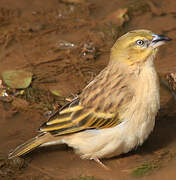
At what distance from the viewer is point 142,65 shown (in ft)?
21.3

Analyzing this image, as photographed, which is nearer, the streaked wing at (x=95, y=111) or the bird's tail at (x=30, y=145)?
the streaked wing at (x=95, y=111)

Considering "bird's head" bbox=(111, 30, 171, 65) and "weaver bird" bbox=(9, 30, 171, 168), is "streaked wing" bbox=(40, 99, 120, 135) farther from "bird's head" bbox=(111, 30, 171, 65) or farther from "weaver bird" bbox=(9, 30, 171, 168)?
"bird's head" bbox=(111, 30, 171, 65)

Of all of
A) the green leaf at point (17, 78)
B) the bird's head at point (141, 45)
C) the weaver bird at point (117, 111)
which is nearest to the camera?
the weaver bird at point (117, 111)

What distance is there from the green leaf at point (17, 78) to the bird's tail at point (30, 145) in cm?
160

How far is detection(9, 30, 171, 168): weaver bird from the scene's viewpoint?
6320 mm

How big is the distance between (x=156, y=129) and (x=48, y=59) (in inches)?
100

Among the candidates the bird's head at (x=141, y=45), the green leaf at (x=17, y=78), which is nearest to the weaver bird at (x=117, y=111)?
the bird's head at (x=141, y=45)

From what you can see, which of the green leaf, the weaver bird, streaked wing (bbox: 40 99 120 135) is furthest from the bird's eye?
the green leaf

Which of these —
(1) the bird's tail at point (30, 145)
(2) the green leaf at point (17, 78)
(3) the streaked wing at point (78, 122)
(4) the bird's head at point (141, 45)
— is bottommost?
(1) the bird's tail at point (30, 145)

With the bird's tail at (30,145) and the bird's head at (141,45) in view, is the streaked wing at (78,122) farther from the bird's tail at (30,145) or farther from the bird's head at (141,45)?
the bird's head at (141,45)

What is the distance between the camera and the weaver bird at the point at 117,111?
632cm

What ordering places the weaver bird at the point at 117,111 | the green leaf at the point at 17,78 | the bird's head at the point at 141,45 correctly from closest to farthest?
the weaver bird at the point at 117,111 < the bird's head at the point at 141,45 < the green leaf at the point at 17,78

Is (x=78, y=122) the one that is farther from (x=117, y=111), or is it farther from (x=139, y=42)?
(x=139, y=42)

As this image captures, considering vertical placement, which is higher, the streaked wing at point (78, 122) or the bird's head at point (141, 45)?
the bird's head at point (141, 45)
